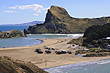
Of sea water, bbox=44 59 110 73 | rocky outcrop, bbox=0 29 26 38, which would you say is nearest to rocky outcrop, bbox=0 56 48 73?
sea water, bbox=44 59 110 73

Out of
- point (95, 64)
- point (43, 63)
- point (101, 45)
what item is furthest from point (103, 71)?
point (101, 45)

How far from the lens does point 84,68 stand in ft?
148

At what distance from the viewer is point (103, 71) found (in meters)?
42.8

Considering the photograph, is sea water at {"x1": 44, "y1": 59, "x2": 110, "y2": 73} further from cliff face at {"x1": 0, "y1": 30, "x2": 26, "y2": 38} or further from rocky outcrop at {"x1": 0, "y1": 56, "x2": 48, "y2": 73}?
cliff face at {"x1": 0, "y1": 30, "x2": 26, "y2": 38}

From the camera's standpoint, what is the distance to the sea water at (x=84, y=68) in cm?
4281

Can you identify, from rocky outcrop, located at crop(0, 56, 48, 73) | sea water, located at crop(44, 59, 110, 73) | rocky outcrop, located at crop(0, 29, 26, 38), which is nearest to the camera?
rocky outcrop, located at crop(0, 56, 48, 73)

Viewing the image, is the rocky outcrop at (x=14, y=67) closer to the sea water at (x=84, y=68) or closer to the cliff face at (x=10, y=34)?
the sea water at (x=84, y=68)

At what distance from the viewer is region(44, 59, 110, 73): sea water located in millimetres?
42812

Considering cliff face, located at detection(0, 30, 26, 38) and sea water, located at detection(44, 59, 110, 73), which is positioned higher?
cliff face, located at detection(0, 30, 26, 38)

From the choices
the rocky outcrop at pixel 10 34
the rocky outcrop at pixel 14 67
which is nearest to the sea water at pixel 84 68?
the rocky outcrop at pixel 14 67

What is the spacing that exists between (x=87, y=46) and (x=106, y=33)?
572 inches

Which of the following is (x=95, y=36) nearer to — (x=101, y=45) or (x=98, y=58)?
(x=101, y=45)

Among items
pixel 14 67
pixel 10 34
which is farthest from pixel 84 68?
pixel 10 34

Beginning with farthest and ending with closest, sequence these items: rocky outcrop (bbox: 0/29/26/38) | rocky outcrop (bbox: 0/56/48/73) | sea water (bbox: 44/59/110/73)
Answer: rocky outcrop (bbox: 0/29/26/38) → sea water (bbox: 44/59/110/73) → rocky outcrop (bbox: 0/56/48/73)
